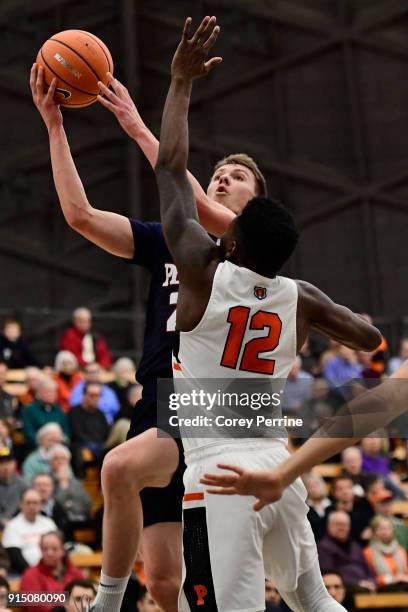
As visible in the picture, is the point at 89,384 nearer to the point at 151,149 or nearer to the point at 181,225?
the point at 151,149

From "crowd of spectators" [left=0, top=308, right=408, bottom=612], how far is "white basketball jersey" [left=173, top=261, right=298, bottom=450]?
11.8 feet

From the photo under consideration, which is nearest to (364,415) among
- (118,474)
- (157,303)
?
(118,474)

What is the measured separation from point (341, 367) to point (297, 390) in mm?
2103

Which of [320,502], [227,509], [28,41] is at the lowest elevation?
[227,509]

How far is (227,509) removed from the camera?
4137 mm

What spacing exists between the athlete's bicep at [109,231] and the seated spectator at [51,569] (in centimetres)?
409

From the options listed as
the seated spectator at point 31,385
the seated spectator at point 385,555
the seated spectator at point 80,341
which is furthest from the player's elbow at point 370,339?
the seated spectator at point 80,341

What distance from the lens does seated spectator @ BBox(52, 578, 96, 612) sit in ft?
19.2

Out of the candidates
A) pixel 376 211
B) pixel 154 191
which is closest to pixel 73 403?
pixel 154 191

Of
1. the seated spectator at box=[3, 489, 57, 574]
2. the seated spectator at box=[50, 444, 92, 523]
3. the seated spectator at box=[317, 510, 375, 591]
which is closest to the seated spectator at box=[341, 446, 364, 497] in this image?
the seated spectator at box=[317, 510, 375, 591]

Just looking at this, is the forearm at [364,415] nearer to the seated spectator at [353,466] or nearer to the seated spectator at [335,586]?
the seated spectator at [335,586]

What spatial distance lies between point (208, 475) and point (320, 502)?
794 cm

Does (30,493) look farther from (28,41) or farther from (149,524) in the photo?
(28,41)

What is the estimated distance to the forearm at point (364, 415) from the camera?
3814 mm
